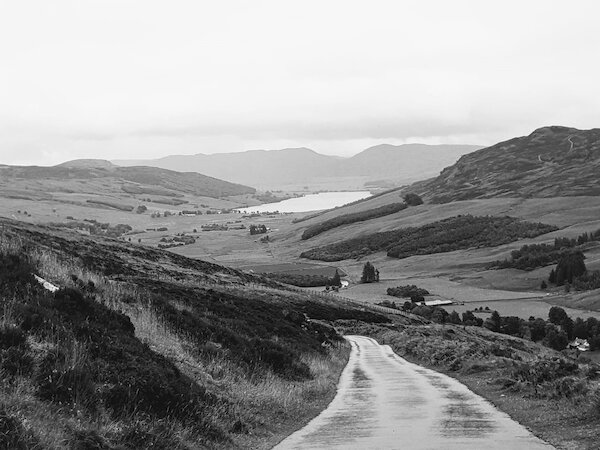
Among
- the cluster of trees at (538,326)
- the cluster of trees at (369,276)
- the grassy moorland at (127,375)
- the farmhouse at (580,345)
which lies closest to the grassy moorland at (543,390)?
the grassy moorland at (127,375)

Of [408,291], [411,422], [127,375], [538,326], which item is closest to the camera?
[127,375]

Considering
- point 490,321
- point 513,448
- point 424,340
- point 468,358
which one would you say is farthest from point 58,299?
point 490,321

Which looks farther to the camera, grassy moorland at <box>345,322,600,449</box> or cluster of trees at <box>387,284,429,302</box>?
cluster of trees at <box>387,284,429,302</box>

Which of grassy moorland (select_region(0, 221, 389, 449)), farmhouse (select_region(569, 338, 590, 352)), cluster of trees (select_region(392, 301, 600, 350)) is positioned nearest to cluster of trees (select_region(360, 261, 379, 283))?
cluster of trees (select_region(392, 301, 600, 350))

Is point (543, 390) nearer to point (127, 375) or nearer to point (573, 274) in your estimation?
point (127, 375)

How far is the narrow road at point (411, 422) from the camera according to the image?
500 inches

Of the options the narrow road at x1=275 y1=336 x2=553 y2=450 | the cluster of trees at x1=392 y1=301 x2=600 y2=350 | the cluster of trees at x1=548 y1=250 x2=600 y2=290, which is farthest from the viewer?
the cluster of trees at x1=548 y1=250 x2=600 y2=290

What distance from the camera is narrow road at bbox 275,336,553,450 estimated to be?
41.7ft

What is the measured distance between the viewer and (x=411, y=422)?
15164mm

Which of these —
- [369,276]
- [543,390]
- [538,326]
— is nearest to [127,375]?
[543,390]

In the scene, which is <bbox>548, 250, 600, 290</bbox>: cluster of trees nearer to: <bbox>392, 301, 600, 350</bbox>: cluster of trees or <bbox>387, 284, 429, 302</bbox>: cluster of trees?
<bbox>387, 284, 429, 302</bbox>: cluster of trees

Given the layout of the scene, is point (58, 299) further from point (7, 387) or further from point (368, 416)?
point (368, 416)

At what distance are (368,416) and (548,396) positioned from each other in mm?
5307

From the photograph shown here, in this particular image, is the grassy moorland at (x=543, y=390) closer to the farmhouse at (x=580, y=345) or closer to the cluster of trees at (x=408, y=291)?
the farmhouse at (x=580, y=345)
